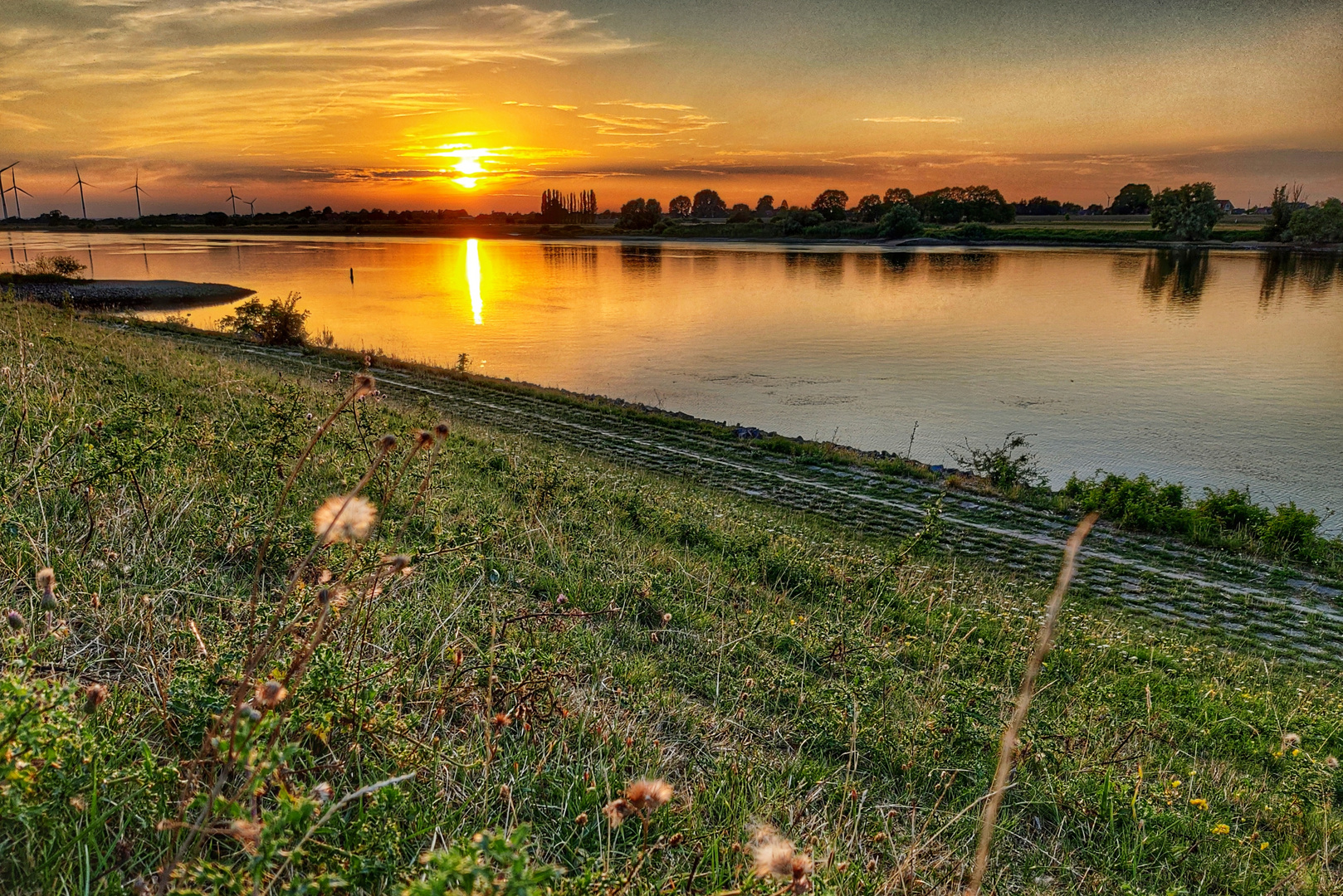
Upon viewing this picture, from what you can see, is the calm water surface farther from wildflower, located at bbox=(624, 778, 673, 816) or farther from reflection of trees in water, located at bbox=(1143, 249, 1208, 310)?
wildflower, located at bbox=(624, 778, 673, 816)

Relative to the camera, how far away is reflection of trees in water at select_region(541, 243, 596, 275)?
111088 mm

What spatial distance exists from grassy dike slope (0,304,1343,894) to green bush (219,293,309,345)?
3160cm

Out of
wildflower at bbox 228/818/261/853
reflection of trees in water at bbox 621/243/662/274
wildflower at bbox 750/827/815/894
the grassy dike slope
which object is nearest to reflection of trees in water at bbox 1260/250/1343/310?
reflection of trees in water at bbox 621/243/662/274

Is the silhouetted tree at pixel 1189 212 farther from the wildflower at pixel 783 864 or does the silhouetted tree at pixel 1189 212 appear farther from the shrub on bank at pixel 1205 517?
the wildflower at pixel 783 864

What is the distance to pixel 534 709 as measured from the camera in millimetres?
3303

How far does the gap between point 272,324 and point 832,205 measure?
159526 millimetres

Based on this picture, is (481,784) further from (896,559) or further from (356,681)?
(896,559)

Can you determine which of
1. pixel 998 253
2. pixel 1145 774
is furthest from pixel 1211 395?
pixel 998 253

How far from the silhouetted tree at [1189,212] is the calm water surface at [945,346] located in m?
26.6

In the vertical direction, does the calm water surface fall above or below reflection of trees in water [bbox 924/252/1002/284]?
below

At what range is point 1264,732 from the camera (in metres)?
6.89

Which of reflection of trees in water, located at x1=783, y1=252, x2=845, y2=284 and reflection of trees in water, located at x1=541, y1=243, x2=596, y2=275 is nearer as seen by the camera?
reflection of trees in water, located at x1=783, y1=252, x2=845, y2=284

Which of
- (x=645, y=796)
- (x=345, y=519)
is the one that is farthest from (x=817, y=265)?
(x=645, y=796)

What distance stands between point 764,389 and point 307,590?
30870 mm
